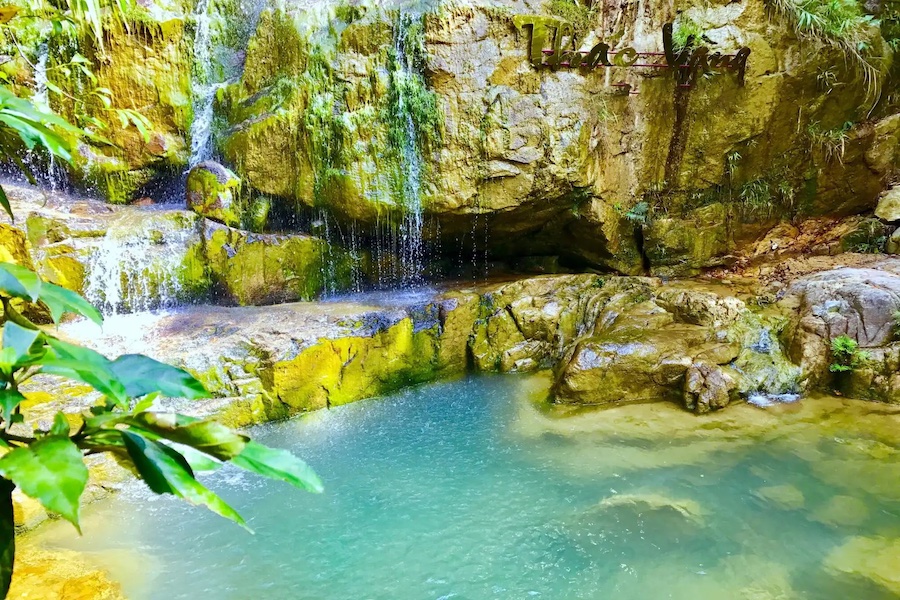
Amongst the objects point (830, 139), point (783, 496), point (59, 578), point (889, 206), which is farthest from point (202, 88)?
point (889, 206)

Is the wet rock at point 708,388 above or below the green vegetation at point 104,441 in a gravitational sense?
below

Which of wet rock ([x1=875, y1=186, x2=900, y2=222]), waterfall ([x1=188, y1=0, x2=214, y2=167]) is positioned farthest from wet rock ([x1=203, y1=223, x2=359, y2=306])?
wet rock ([x1=875, y1=186, x2=900, y2=222])

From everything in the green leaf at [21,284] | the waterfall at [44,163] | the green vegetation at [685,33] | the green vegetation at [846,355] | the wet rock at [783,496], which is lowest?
the wet rock at [783,496]

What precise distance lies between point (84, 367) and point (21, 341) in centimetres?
7

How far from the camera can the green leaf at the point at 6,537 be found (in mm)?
530

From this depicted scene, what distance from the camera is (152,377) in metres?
0.63

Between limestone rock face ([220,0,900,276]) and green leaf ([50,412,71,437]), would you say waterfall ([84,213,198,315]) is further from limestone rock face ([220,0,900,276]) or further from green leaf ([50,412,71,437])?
green leaf ([50,412,71,437])

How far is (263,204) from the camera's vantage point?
6547 mm

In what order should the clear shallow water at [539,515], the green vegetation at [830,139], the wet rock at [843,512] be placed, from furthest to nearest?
1. the green vegetation at [830,139]
2. the wet rock at [843,512]
3. the clear shallow water at [539,515]

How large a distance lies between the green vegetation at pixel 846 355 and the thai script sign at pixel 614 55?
12.8 ft

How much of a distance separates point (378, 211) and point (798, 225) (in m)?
6.14

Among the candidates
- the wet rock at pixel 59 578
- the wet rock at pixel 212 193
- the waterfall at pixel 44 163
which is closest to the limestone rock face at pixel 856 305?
the wet rock at pixel 59 578

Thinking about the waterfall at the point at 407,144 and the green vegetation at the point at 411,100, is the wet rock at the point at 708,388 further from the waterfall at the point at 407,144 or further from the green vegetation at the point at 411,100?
the green vegetation at the point at 411,100

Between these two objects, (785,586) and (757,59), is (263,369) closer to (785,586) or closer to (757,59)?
(785,586)
